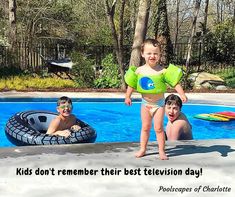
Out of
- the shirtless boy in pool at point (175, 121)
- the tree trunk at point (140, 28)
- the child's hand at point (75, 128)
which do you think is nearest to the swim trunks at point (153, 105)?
the shirtless boy in pool at point (175, 121)

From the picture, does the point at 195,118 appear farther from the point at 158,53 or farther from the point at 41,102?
the point at 158,53

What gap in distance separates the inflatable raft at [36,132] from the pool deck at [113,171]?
0.89 metres

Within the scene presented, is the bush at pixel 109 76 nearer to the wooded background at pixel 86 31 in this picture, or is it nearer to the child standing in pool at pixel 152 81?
the wooded background at pixel 86 31

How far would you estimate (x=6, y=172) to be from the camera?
173 inches

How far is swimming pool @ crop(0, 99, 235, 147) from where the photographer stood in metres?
10.3

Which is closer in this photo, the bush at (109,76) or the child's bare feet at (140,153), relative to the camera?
the child's bare feet at (140,153)

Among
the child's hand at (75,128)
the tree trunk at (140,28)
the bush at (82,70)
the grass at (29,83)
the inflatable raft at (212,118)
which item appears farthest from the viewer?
the tree trunk at (140,28)

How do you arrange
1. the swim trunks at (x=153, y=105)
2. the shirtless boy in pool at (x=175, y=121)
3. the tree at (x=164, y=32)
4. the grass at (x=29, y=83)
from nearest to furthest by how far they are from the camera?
the swim trunks at (x=153, y=105)
the shirtless boy in pool at (x=175, y=121)
the grass at (x=29, y=83)
the tree at (x=164, y=32)

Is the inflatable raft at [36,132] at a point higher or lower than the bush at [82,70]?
lower

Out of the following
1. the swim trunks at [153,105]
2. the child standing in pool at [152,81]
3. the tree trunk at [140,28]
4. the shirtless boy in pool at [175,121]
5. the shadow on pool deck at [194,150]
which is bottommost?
the shadow on pool deck at [194,150]

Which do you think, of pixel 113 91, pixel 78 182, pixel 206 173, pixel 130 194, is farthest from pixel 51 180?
pixel 113 91

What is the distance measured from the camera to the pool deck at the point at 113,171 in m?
4.12

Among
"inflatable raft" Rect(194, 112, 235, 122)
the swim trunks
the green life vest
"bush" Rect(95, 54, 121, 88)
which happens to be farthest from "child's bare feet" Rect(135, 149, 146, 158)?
"bush" Rect(95, 54, 121, 88)

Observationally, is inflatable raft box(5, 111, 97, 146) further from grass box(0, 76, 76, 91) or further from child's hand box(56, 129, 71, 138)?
grass box(0, 76, 76, 91)
